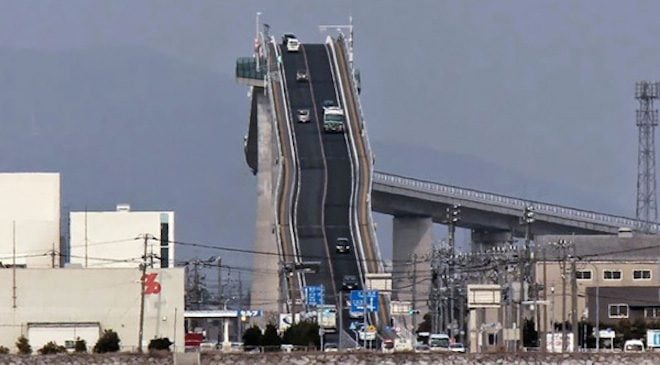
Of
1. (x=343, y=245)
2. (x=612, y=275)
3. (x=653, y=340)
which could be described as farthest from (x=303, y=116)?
(x=653, y=340)

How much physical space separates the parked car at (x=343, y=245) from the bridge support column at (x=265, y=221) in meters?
13.8

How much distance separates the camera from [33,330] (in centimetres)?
8988

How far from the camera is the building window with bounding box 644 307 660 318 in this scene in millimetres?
128175

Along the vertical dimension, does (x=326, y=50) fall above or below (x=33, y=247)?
above

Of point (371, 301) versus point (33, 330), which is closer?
point (33, 330)

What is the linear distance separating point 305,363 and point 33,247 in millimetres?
40336

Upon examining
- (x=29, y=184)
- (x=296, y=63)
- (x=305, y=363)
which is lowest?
(x=305, y=363)

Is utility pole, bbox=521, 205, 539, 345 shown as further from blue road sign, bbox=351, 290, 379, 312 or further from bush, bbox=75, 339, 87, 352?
bush, bbox=75, 339, 87, 352

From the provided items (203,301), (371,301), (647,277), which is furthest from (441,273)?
(203,301)

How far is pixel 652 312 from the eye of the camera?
12900 cm

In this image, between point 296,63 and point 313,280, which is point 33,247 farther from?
point 296,63

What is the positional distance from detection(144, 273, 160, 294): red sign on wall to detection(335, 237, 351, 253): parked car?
35788 millimetres

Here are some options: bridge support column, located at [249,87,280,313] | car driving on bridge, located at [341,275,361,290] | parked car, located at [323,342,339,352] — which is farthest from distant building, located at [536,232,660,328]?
parked car, located at [323,342,339,352]

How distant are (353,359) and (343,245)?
54.8 meters
